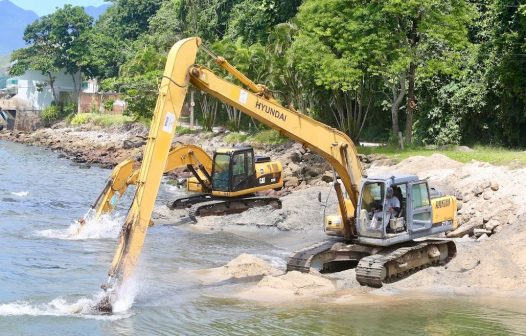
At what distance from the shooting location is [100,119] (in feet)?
266

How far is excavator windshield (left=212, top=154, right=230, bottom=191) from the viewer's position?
28.0 meters

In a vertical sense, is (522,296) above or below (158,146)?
below

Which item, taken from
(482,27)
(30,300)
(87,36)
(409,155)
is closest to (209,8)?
(87,36)

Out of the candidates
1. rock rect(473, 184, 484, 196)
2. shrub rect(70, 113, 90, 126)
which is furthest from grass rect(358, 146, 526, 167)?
shrub rect(70, 113, 90, 126)

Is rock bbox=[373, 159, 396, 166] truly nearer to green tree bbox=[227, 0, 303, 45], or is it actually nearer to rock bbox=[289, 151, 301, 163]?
rock bbox=[289, 151, 301, 163]

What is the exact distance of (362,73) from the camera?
3803cm

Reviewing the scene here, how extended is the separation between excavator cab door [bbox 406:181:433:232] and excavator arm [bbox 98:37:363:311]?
147cm

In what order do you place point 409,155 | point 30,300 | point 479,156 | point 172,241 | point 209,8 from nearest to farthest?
1. point 30,300
2. point 172,241
3. point 479,156
4. point 409,155
5. point 209,8

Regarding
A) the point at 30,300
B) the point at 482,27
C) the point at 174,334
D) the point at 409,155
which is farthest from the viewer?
the point at 482,27

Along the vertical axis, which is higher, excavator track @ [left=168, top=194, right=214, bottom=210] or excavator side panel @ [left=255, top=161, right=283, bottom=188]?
excavator side panel @ [left=255, top=161, right=283, bottom=188]

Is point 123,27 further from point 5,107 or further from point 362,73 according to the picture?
point 362,73

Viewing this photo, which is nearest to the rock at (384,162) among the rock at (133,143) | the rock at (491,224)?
the rock at (491,224)

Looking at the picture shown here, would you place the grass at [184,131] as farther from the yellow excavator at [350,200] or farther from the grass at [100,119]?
the yellow excavator at [350,200]

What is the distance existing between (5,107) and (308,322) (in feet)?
294
